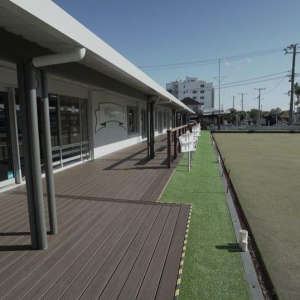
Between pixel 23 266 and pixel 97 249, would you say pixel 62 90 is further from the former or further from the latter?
pixel 23 266

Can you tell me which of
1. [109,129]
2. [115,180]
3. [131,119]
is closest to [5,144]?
[115,180]

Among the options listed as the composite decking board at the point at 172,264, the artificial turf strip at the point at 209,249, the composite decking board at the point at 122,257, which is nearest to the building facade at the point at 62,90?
the composite decking board at the point at 122,257

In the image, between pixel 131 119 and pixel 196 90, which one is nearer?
pixel 131 119

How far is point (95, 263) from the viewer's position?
2.71 m

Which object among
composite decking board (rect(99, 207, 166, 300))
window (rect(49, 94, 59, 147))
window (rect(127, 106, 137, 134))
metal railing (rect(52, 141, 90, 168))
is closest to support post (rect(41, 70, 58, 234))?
composite decking board (rect(99, 207, 166, 300))

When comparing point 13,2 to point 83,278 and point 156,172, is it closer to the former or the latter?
point 83,278

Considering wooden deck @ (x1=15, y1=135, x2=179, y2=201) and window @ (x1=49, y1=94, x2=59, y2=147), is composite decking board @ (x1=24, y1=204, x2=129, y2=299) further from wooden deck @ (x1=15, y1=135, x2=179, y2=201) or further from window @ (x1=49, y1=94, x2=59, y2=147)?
window @ (x1=49, y1=94, x2=59, y2=147)

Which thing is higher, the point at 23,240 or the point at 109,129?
the point at 109,129

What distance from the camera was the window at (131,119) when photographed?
13.6 m

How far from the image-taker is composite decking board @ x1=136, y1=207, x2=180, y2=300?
2.26 metres

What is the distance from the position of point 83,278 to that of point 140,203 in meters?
2.22

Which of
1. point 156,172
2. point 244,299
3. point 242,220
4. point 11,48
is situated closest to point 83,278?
point 244,299

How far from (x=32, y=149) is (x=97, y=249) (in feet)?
4.30

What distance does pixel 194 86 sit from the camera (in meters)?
107
